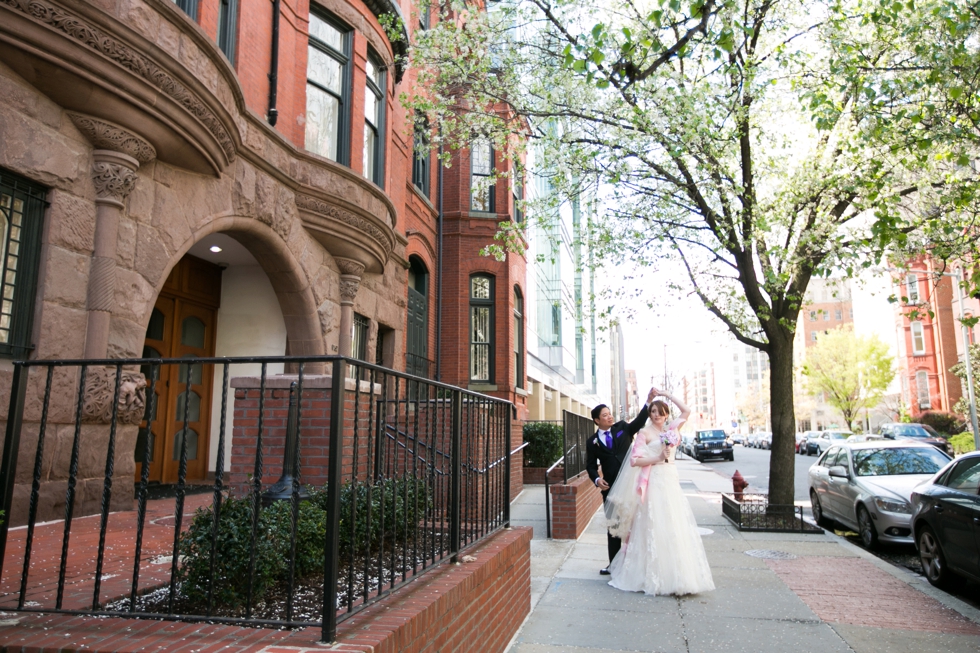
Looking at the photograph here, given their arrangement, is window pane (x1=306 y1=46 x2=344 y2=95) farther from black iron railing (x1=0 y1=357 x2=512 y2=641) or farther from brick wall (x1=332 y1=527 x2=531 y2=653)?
brick wall (x1=332 y1=527 x2=531 y2=653)

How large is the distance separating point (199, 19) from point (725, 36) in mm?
5756

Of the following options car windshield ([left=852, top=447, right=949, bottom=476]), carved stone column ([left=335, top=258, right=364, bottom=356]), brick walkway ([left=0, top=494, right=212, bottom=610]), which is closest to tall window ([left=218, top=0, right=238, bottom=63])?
carved stone column ([left=335, top=258, right=364, bottom=356])

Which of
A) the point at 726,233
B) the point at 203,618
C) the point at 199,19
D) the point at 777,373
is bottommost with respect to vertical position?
the point at 203,618

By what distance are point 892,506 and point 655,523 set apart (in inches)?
188

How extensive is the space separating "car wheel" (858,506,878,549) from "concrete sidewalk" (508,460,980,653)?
892mm

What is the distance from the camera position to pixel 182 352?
34.9 feet

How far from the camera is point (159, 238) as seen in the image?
737 cm

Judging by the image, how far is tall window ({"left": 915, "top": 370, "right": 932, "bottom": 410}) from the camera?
2014 inches

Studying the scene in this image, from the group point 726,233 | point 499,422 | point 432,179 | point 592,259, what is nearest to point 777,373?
point 726,233

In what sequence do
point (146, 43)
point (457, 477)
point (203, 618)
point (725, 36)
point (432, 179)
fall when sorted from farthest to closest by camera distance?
1. point (432, 179)
2. point (725, 36)
3. point (146, 43)
4. point (457, 477)
5. point (203, 618)

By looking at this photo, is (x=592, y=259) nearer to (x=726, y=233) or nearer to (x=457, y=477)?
(x=726, y=233)

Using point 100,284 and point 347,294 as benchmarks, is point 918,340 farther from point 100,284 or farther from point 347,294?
point 100,284

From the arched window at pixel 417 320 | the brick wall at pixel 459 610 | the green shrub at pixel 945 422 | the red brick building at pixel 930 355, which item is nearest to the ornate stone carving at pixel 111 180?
the brick wall at pixel 459 610

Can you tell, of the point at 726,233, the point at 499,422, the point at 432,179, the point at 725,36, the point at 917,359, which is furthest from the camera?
the point at 917,359
